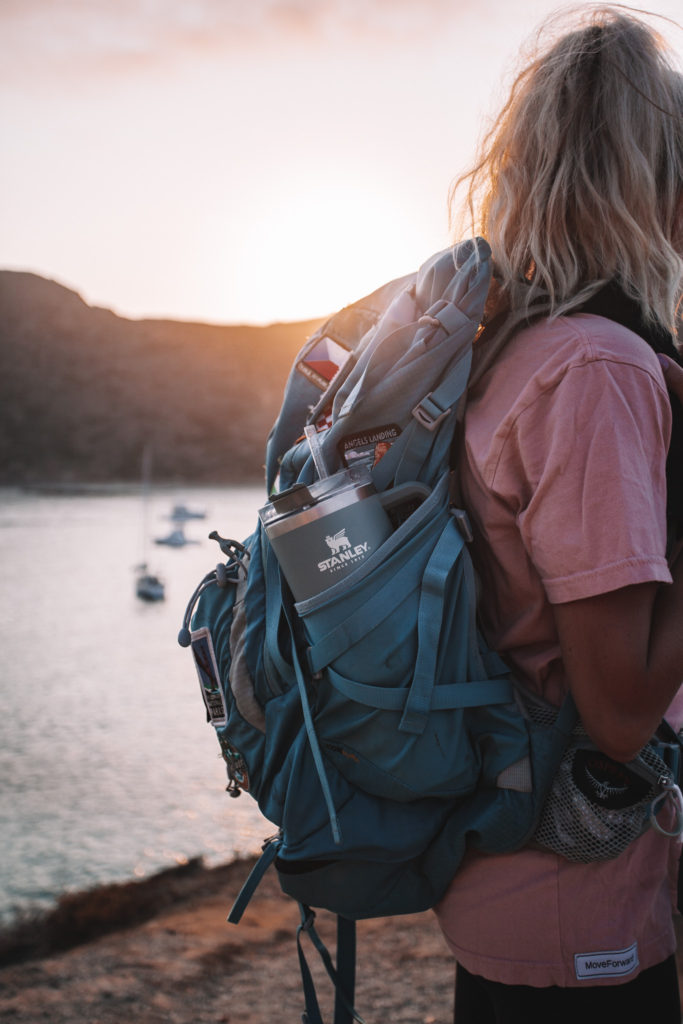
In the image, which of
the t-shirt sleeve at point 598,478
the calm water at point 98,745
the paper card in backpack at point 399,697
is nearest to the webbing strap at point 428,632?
the paper card in backpack at point 399,697

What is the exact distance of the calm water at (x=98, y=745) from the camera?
273 inches

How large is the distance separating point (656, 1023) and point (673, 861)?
0.63 ft

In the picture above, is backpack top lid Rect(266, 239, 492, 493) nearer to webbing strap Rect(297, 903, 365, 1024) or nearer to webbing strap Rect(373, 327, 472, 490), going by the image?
webbing strap Rect(373, 327, 472, 490)

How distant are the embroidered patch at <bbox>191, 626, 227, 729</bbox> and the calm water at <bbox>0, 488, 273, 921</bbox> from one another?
17.4 ft

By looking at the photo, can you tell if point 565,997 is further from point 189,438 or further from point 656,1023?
point 189,438

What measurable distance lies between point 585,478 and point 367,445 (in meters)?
0.32

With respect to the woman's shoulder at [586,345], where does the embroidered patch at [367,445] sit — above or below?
below

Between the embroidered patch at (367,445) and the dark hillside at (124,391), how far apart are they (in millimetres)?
56231

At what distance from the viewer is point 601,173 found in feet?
3.22

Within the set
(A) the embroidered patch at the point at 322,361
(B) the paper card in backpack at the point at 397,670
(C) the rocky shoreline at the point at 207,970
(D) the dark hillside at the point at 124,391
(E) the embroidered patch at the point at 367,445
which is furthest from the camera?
(D) the dark hillside at the point at 124,391

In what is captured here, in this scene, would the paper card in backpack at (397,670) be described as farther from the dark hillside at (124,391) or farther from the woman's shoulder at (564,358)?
the dark hillside at (124,391)

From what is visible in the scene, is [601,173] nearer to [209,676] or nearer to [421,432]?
[421,432]

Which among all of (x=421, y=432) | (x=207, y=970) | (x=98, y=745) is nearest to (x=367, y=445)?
(x=421, y=432)

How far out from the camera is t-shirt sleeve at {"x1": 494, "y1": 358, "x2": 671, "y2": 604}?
85 centimetres
